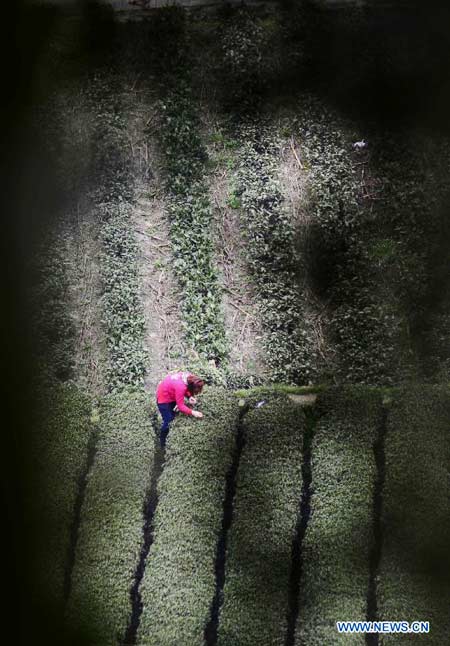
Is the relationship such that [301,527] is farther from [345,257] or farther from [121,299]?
[121,299]

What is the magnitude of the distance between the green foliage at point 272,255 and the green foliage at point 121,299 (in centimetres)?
168

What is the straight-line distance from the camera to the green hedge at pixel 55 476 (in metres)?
8.53

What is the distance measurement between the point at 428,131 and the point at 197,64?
3.73 m

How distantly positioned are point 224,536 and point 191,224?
4.43m

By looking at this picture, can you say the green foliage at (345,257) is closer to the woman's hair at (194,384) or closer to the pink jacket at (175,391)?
the woman's hair at (194,384)

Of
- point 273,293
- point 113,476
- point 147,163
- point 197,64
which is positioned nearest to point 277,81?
point 197,64

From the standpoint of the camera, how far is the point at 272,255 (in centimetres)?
1012

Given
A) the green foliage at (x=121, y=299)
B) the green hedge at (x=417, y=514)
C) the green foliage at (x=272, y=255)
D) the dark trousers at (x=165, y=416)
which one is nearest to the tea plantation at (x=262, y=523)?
the green hedge at (x=417, y=514)

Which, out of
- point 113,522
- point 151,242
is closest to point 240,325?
point 151,242

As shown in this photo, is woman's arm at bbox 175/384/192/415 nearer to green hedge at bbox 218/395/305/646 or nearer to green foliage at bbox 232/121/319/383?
green hedge at bbox 218/395/305/646

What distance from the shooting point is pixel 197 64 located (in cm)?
1139

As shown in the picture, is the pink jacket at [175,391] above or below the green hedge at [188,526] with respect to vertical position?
above

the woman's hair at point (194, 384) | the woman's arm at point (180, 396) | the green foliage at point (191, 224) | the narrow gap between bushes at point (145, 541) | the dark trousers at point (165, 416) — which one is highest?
the green foliage at point (191, 224)

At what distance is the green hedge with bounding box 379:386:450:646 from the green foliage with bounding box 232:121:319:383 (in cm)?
150
